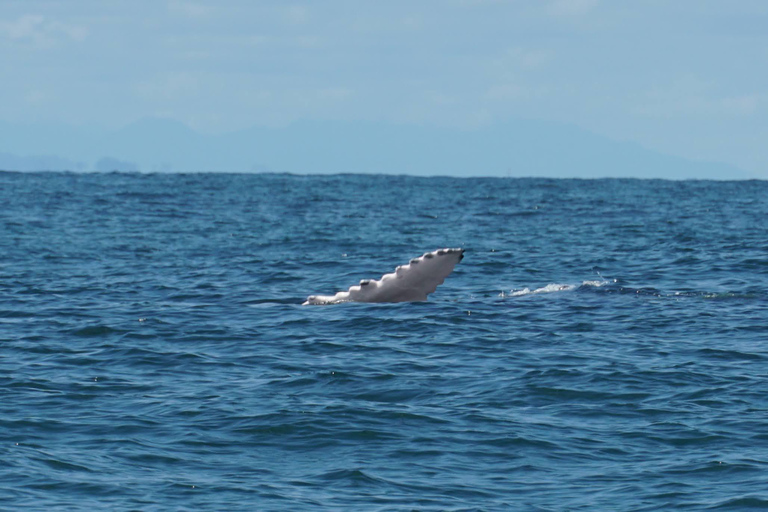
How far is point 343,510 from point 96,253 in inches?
1257

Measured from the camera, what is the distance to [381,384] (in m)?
19.0

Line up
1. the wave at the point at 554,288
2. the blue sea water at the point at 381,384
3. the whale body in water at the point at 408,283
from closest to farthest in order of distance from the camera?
the blue sea water at the point at 381,384
the whale body in water at the point at 408,283
the wave at the point at 554,288

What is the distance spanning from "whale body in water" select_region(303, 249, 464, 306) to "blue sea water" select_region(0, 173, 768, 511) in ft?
1.69

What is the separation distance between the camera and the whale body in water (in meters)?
24.7

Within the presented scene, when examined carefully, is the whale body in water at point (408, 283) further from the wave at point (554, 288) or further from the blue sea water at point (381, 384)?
the wave at point (554, 288)

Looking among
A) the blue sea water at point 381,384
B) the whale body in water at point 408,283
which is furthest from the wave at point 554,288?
the whale body in water at point 408,283

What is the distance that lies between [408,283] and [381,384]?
24.5 ft

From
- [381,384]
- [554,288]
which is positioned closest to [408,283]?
[554,288]

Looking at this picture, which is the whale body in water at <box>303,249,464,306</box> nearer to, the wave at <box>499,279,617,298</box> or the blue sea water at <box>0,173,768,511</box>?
the blue sea water at <box>0,173,768,511</box>

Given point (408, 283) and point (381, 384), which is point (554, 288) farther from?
point (381, 384)

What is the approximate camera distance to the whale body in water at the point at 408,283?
24656 millimetres

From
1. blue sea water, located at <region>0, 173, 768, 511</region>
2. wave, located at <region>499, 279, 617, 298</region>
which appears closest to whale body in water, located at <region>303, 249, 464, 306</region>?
blue sea water, located at <region>0, 173, 768, 511</region>

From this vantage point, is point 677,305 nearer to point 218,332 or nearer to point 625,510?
point 218,332

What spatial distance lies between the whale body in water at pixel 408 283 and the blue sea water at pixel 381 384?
0.51 m
